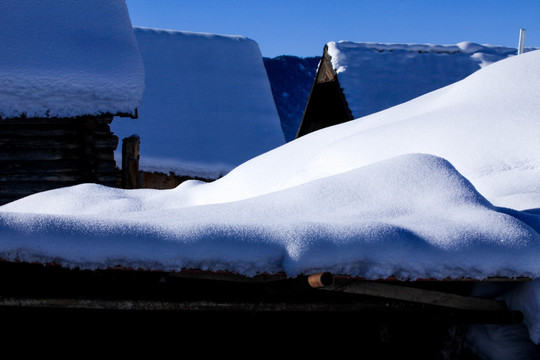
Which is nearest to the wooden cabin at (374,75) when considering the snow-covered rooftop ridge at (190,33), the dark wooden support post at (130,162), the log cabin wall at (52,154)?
the snow-covered rooftop ridge at (190,33)

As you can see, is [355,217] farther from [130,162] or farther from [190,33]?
[190,33]

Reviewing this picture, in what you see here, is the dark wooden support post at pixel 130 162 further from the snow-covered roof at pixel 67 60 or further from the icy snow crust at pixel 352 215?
the icy snow crust at pixel 352 215

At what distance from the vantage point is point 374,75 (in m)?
14.1

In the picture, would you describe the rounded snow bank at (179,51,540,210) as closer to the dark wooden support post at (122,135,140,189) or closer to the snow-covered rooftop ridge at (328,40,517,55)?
the dark wooden support post at (122,135,140,189)

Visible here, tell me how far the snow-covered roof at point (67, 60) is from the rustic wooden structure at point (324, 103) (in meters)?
5.77

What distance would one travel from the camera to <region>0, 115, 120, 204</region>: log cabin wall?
8070 millimetres

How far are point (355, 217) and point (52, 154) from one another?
19.7 ft

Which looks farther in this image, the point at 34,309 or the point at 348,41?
the point at 348,41

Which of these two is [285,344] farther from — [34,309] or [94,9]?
[94,9]

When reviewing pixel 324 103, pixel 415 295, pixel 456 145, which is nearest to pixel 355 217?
pixel 415 295

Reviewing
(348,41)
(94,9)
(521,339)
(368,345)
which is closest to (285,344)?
(368,345)

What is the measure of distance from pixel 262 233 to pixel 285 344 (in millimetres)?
760

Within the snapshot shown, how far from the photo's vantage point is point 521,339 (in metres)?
3.15

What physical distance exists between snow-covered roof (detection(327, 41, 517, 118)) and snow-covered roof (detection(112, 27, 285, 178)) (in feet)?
7.38
